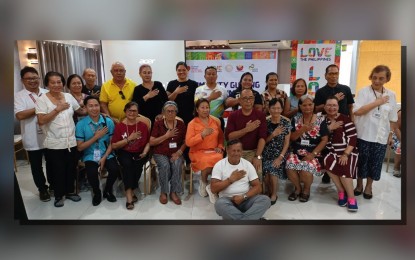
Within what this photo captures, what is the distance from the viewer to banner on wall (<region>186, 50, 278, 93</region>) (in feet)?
10.7

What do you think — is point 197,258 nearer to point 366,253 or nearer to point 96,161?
point 366,253

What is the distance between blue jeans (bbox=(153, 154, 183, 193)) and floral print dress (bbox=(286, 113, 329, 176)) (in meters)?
1.01

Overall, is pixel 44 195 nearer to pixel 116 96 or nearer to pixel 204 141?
pixel 116 96

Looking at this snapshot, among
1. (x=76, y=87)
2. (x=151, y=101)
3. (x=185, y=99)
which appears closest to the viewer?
(x=76, y=87)

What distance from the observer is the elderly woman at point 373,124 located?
1.94m

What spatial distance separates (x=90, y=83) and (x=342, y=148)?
8.08ft

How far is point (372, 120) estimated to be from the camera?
2.23 m

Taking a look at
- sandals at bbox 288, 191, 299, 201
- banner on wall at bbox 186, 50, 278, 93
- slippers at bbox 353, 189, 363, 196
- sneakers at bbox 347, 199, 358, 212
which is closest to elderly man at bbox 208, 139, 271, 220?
sandals at bbox 288, 191, 299, 201

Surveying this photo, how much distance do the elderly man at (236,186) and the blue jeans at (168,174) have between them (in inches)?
21.7

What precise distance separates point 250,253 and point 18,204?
1327 mm

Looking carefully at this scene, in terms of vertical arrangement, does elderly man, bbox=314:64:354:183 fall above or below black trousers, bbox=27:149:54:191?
above

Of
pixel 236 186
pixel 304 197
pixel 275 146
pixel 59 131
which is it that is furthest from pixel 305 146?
pixel 59 131

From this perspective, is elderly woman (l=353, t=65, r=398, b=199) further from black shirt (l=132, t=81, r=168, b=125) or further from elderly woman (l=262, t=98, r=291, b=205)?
black shirt (l=132, t=81, r=168, b=125)

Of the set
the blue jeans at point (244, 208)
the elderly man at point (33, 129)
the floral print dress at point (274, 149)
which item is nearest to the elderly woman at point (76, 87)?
the elderly man at point (33, 129)
